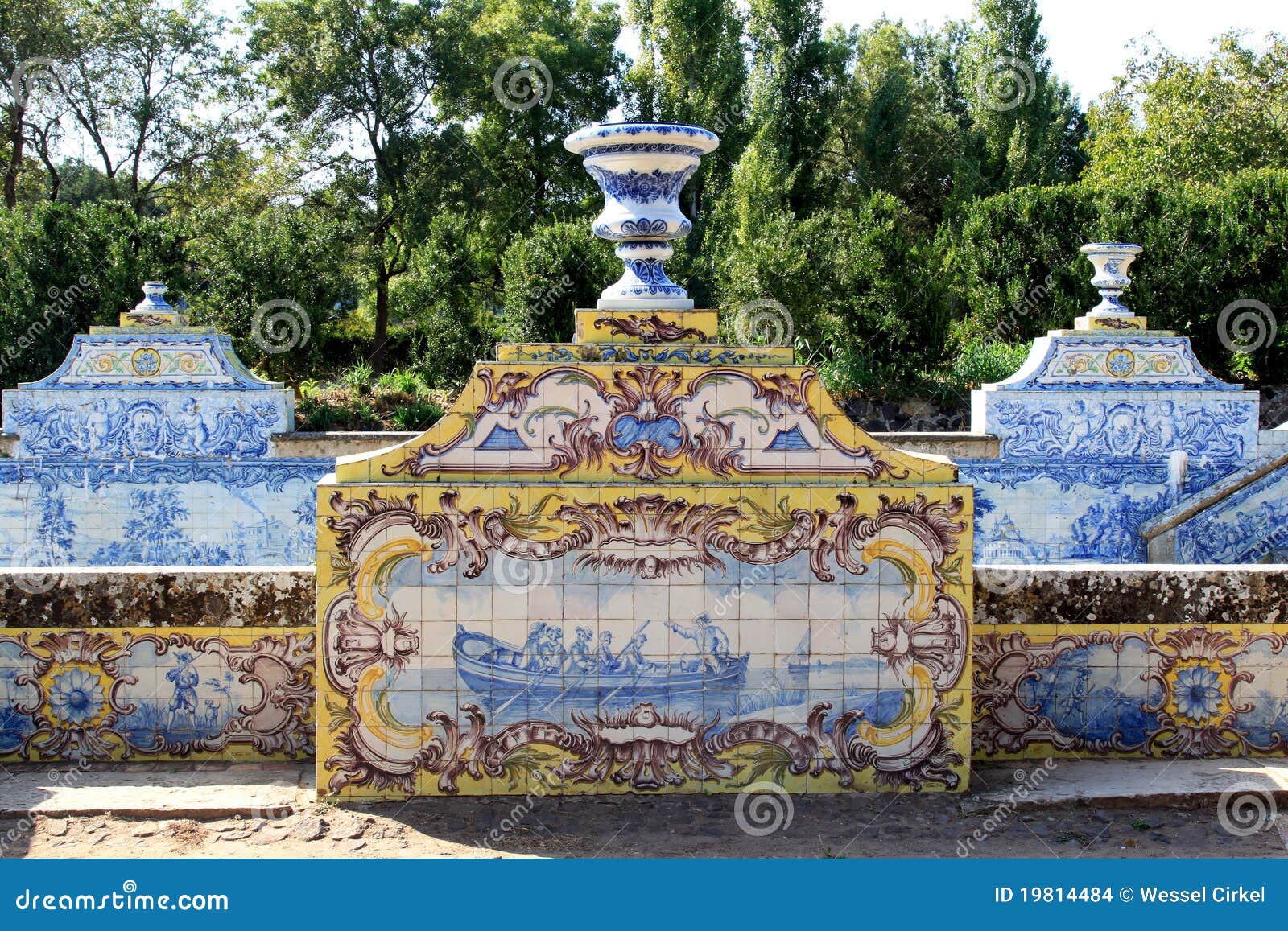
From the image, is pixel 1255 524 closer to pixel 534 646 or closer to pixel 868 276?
pixel 868 276

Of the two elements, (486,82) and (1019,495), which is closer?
(1019,495)

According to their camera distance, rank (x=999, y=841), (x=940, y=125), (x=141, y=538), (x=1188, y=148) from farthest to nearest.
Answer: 1. (x=940, y=125)
2. (x=1188, y=148)
3. (x=141, y=538)
4. (x=999, y=841)

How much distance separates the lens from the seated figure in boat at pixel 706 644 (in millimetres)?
4426

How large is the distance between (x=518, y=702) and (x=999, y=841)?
5.89ft

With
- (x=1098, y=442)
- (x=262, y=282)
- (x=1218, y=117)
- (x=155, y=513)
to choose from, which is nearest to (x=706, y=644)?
(x=1098, y=442)

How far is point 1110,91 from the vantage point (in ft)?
65.7

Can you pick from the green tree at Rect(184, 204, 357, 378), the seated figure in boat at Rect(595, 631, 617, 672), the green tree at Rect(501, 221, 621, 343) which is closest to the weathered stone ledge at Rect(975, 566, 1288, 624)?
the seated figure in boat at Rect(595, 631, 617, 672)

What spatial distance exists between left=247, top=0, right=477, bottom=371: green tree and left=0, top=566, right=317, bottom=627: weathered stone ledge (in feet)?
53.5

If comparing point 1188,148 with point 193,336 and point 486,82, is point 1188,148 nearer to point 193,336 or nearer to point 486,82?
point 486,82

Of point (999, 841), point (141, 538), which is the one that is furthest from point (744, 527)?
point (141, 538)

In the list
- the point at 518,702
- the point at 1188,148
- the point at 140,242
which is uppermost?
the point at 1188,148

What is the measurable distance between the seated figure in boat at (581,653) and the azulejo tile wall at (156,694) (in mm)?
1162

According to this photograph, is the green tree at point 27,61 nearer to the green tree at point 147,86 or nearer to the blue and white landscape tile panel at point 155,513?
the green tree at point 147,86

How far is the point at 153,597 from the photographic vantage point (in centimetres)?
475
